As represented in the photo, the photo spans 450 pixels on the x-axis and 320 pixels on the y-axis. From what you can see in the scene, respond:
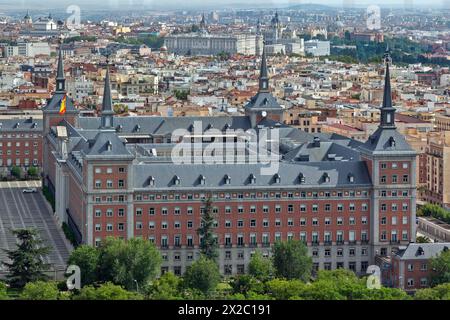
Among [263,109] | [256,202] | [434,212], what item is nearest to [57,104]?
[263,109]

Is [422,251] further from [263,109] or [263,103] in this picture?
[263,103]

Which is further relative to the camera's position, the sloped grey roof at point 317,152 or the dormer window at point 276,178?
the sloped grey roof at point 317,152

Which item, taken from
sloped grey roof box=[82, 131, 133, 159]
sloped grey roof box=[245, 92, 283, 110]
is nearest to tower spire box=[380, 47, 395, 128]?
sloped grey roof box=[82, 131, 133, 159]

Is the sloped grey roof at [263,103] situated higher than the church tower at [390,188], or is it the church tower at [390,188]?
the sloped grey roof at [263,103]

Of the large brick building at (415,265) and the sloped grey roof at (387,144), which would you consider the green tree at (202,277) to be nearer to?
the large brick building at (415,265)

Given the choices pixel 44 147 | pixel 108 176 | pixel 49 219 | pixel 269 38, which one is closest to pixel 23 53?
pixel 269 38

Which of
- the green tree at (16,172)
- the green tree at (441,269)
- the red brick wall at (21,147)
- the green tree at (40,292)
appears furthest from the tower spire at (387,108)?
the red brick wall at (21,147)

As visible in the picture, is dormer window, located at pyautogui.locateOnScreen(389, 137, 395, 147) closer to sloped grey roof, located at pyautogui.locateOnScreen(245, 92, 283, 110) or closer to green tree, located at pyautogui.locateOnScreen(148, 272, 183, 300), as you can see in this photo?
green tree, located at pyautogui.locateOnScreen(148, 272, 183, 300)

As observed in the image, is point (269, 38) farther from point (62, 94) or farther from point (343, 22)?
point (62, 94)
